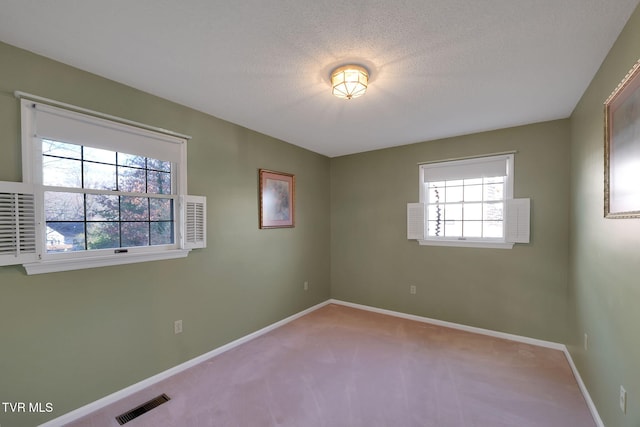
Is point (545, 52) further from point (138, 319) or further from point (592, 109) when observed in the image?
point (138, 319)

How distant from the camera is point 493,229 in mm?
3381

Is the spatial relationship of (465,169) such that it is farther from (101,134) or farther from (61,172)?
(61,172)

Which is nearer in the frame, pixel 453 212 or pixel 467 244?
pixel 467 244

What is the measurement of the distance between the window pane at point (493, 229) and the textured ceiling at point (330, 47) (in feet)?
4.32

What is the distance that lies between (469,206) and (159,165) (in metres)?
3.54

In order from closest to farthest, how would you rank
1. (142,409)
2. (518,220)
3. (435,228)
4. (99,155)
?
(142,409) < (99,155) < (518,220) < (435,228)

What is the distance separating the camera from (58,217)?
6.38 ft

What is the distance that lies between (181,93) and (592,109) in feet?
10.7

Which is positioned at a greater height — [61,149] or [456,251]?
[61,149]

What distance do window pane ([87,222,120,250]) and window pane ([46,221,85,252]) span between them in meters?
0.05

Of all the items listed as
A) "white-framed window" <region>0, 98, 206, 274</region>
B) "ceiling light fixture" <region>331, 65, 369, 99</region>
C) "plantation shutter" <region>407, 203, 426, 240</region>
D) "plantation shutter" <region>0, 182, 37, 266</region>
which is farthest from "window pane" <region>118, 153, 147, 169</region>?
"plantation shutter" <region>407, 203, 426, 240</region>

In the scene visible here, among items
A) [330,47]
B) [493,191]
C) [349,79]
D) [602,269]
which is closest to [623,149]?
[602,269]

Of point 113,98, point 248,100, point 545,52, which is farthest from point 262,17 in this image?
point 545,52

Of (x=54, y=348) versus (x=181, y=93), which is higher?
(x=181, y=93)
